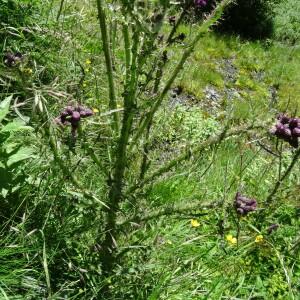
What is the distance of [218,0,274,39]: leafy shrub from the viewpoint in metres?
10.7

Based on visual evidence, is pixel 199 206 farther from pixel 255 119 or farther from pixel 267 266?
pixel 267 266

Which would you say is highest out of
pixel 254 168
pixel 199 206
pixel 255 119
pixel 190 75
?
pixel 255 119

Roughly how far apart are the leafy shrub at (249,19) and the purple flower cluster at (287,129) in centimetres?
892

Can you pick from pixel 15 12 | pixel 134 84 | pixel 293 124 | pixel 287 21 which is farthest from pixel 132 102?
pixel 287 21

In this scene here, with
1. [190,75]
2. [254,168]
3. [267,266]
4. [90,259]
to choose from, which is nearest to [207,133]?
[254,168]

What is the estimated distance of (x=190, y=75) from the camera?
7652 mm

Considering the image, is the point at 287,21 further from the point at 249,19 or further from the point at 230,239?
the point at 230,239

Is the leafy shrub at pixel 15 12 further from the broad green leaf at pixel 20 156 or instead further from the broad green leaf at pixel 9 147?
the broad green leaf at pixel 20 156

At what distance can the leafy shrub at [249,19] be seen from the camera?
35.1 feet

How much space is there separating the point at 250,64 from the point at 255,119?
7.47 meters

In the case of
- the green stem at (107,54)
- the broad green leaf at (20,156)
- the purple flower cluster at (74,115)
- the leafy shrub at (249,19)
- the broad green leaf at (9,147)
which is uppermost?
the green stem at (107,54)

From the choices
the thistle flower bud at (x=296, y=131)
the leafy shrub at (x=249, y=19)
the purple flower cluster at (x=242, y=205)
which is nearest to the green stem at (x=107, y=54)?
the purple flower cluster at (x=242, y=205)

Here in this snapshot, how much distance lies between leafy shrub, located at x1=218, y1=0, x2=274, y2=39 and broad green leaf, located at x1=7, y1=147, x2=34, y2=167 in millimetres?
8787

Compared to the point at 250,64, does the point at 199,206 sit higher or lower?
higher
